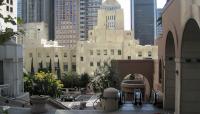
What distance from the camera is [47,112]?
762 inches

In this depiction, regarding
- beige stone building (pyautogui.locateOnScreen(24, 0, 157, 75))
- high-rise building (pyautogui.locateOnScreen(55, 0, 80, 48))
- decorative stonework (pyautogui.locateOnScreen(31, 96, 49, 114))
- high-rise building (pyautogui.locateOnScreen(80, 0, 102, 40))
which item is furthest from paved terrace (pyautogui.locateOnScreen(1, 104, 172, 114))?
high-rise building (pyautogui.locateOnScreen(80, 0, 102, 40))

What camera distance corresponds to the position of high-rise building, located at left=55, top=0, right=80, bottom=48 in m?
155

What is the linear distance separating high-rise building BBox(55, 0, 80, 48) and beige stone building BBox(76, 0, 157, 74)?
53.5 m

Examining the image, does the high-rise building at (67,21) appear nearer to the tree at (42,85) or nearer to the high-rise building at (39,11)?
the high-rise building at (39,11)

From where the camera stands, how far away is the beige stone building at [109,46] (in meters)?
93.4

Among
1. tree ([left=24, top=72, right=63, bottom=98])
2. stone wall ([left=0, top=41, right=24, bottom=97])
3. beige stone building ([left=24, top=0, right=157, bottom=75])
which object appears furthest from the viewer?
beige stone building ([left=24, top=0, right=157, bottom=75])

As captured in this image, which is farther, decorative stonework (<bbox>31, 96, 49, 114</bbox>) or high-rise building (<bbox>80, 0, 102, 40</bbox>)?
high-rise building (<bbox>80, 0, 102, 40</bbox>)

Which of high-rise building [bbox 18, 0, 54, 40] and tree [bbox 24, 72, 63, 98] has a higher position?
high-rise building [bbox 18, 0, 54, 40]

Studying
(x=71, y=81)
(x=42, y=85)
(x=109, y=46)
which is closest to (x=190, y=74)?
(x=42, y=85)

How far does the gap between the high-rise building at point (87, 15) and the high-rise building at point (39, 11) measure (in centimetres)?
1336

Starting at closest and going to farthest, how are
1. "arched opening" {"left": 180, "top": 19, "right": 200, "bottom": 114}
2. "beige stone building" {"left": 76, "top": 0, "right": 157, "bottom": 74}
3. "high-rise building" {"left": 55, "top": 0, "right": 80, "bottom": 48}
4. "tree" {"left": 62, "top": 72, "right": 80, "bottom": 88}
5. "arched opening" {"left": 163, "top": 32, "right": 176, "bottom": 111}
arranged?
"arched opening" {"left": 180, "top": 19, "right": 200, "bottom": 114}, "arched opening" {"left": 163, "top": 32, "right": 176, "bottom": 111}, "tree" {"left": 62, "top": 72, "right": 80, "bottom": 88}, "beige stone building" {"left": 76, "top": 0, "right": 157, "bottom": 74}, "high-rise building" {"left": 55, "top": 0, "right": 80, "bottom": 48}

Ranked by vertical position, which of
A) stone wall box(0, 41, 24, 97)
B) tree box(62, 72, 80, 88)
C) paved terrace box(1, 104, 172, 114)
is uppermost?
stone wall box(0, 41, 24, 97)

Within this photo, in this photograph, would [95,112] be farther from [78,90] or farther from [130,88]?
[78,90]

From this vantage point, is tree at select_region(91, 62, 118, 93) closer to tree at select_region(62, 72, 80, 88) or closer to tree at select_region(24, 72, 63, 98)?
tree at select_region(24, 72, 63, 98)
